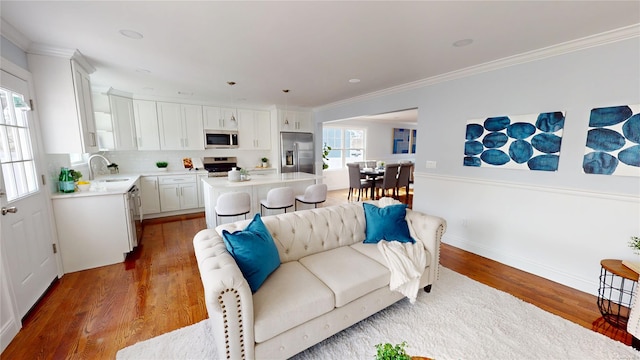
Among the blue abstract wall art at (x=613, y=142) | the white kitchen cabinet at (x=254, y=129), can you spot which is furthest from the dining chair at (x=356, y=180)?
the blue abstract wall art at (x=613, y=142)

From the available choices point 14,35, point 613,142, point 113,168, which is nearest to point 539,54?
point 613,142

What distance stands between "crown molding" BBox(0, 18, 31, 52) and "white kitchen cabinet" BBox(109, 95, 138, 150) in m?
2.19

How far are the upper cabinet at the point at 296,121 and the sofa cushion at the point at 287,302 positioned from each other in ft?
15.1

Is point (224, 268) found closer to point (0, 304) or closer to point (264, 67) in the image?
point (0, 304)

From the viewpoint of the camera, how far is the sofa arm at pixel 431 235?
228 centimetres

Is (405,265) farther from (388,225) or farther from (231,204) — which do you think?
(231,204)

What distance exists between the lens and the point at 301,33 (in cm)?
217

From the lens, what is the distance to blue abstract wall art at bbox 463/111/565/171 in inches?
102

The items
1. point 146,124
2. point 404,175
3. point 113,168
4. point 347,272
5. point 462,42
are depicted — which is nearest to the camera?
point 347,272

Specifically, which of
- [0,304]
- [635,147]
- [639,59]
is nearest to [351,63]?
[639,59]

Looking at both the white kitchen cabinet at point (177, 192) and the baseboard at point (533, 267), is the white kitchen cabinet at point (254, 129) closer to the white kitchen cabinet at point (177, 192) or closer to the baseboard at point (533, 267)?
the white kitchen cabinet at point (177, 192)

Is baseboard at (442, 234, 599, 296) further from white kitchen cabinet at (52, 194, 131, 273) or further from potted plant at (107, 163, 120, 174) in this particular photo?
potted plant at (107, 163, 120, 174)

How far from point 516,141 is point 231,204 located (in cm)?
356

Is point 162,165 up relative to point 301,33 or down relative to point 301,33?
down
